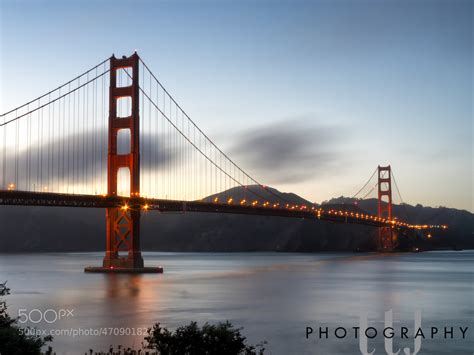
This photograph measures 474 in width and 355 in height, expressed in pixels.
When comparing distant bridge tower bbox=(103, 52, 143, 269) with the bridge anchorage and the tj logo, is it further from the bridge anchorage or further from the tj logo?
the tj logo

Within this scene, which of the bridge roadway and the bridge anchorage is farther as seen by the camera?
the bridge anchorage

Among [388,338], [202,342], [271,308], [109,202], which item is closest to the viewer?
[202,342]

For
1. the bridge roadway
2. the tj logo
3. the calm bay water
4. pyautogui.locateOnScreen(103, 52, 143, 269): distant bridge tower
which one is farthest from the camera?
pyautogui.locateOnScreen(103, 52, 143, 269): distant bridge tower

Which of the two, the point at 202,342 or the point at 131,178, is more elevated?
the point at 131,178

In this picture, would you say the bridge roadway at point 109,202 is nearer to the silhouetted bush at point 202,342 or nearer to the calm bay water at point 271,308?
the calm bay water at point 271,308

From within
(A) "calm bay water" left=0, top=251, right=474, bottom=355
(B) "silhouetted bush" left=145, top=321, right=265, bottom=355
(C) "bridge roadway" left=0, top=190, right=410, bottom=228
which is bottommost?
(A) "calm bay water" left=0, top=251, right=474, bottom=355

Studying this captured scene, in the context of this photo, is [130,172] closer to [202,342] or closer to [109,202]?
[109,202]

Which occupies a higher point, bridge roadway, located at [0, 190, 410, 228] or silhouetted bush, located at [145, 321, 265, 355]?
bridge roadway, located at [0, 190, 410, 228]

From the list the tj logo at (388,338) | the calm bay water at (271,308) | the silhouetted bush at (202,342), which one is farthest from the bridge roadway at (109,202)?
the silhouetted bush at (202,342)

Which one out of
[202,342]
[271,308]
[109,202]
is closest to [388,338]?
[271,308]

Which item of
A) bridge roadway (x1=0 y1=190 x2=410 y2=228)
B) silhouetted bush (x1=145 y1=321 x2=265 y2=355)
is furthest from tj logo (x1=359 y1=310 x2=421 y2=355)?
bridge roadway (x1=0 y1=190 x2=410 y2=228)
